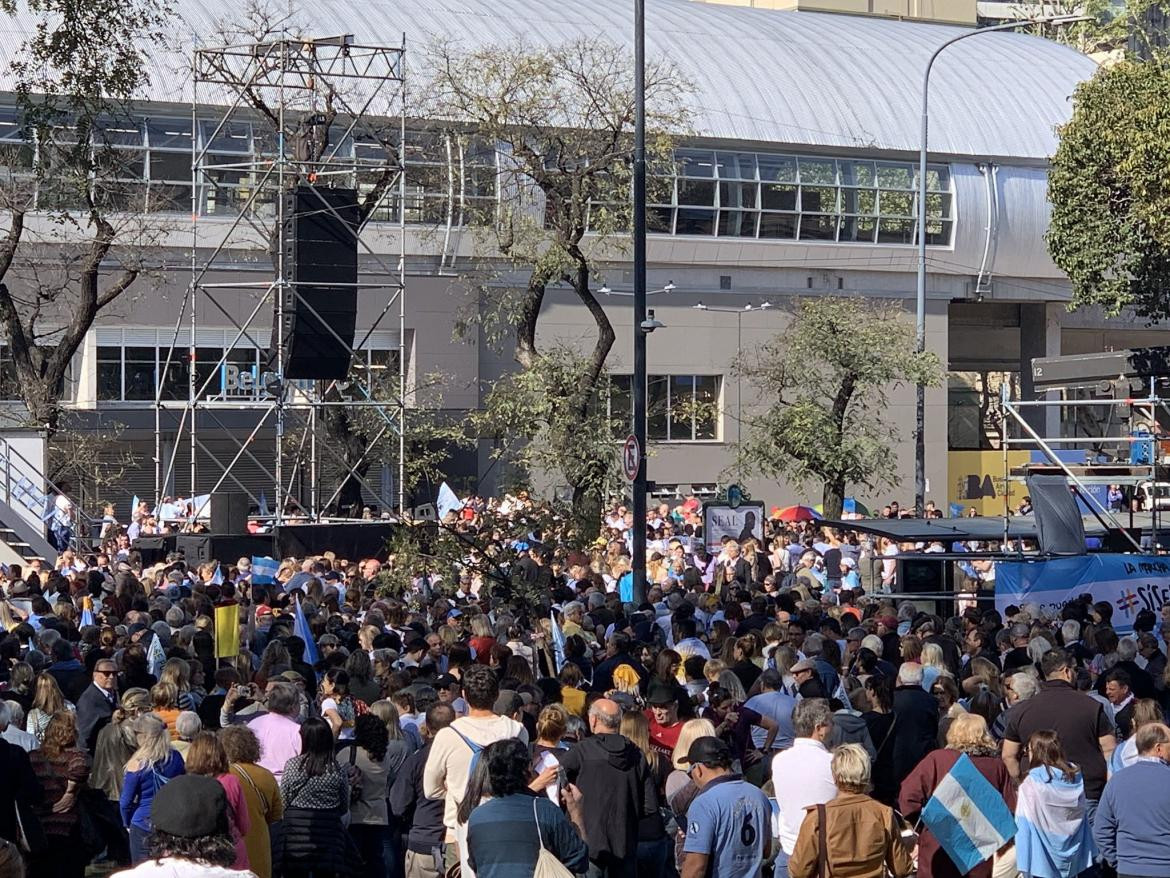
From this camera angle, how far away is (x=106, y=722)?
10734 mm

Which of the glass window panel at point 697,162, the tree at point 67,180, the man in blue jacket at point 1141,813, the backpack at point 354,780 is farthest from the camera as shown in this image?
the glass window panel at point 697,162

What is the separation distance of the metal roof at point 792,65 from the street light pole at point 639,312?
73.2 ft

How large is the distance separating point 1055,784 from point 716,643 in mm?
5053

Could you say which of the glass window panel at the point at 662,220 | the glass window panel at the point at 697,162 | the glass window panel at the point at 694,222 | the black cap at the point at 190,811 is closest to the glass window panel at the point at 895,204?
the glass window panel at the point at 694,222

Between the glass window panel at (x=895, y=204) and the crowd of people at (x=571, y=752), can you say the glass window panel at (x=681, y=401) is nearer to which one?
the glass window panel at (x=895, y=204)

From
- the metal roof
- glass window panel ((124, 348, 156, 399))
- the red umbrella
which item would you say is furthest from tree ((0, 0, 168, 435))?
the red umbrella

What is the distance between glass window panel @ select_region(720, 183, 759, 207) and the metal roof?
47.1 inches

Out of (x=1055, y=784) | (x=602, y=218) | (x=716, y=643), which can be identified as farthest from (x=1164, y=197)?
(x=1055, y=784)

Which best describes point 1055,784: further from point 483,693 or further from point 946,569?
point 946,569

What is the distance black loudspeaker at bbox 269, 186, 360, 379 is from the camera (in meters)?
28.6

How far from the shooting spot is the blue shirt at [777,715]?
10.5 m

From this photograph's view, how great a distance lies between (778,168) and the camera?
48344mm

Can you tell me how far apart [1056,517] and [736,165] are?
92.9ft

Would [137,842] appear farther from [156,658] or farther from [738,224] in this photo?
[738,224]
